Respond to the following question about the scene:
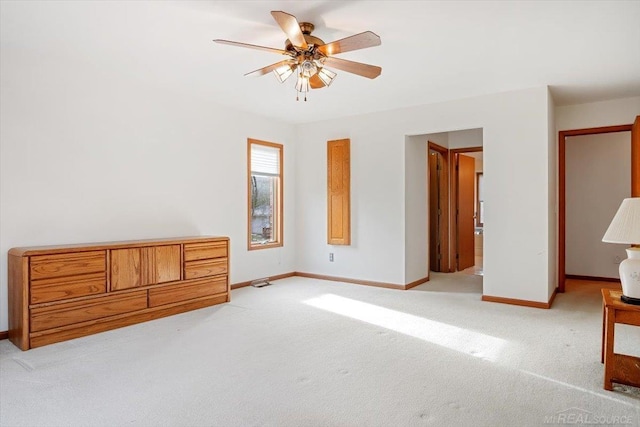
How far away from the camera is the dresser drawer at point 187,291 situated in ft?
13.0

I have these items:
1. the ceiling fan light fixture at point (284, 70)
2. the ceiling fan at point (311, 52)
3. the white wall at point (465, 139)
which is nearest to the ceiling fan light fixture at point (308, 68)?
the ceiling fan at point (311, 52)

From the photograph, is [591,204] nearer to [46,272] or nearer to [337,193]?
[337,193]

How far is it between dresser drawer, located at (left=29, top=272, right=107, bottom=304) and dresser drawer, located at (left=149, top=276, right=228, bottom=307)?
1.71 ft

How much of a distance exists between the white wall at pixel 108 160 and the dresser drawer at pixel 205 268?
0.60 m

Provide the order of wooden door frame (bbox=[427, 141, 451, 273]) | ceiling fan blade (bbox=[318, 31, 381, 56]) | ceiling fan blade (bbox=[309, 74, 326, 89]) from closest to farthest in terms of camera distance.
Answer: ceiling fan blade (bbox=[318, 31, 381, 56]), ceiling fan blade (bbox=[309, 74, 326, 89]), wooden door frame (bbox=[427, 141, 451, 273])

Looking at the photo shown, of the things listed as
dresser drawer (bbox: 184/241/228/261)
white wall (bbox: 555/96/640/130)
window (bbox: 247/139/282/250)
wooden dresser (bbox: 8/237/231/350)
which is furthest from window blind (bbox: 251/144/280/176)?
white wall (bbox: 555/96/640/130)

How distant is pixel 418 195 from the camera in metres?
5.81

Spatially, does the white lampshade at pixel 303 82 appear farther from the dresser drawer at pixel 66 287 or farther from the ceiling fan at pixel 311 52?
the dresser drawer at pixel 66 287

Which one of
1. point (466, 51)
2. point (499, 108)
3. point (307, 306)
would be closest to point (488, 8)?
point (466, 51)

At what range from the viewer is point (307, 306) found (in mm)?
4441

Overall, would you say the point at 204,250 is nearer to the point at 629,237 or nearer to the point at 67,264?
the point at 67,264

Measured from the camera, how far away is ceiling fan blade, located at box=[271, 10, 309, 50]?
2368 millimetres

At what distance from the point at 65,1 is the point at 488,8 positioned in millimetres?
2845

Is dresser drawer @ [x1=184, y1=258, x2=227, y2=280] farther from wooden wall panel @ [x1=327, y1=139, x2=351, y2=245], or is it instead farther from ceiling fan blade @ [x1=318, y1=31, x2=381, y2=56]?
ceiling fan blade @ [x1=318, y1=31, x2=381, y2=56]
